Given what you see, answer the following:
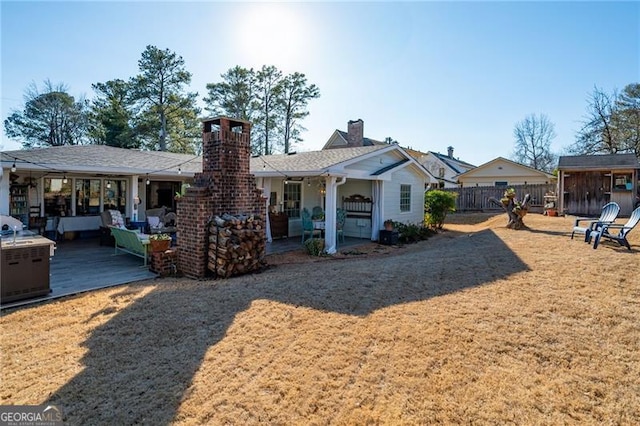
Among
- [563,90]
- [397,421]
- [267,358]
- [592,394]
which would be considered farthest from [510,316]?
[563,90]

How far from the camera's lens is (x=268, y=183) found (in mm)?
11781

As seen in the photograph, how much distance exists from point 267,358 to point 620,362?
3.35 m

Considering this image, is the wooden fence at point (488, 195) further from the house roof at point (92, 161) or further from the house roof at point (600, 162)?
the house roof at point (92, 161)

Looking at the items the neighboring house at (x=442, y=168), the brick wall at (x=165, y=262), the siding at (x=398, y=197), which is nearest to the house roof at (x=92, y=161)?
the brick wall at (x=165, y=262)

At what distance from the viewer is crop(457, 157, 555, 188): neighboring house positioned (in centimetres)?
2491

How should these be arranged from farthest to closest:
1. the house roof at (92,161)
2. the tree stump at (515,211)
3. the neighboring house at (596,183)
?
the neighboring house at (596,183) → the tree stump at (515,211) → the house roof at (92,161)

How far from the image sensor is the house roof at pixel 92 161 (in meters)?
9.08

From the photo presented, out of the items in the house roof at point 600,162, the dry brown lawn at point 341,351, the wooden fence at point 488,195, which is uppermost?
the house roof at point 600,162

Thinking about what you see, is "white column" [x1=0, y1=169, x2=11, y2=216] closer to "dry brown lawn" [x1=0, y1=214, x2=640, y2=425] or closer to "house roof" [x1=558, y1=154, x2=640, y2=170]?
"dry brown lawn" [x1=0, y1=214, x2=640, y2=425]

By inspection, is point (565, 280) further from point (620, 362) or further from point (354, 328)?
point (354, 328)

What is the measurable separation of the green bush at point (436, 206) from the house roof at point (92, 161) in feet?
32.7

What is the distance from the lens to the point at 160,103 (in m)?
25.8

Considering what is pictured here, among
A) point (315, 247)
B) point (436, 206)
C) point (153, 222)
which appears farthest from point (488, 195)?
point (153, 222)

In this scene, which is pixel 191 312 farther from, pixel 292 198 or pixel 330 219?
pixel 292 198
